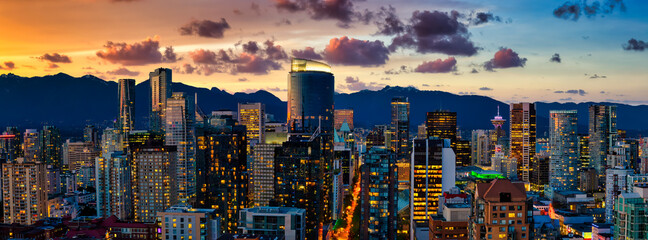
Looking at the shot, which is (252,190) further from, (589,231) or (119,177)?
A: (589,231)

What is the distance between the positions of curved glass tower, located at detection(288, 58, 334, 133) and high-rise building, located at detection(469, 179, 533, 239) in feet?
427

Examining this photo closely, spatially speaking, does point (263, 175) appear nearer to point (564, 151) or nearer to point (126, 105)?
point (564, 151)

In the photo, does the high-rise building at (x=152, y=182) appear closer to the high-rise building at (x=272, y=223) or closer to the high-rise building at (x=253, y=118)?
the high-rise building at (x=272, y=223)

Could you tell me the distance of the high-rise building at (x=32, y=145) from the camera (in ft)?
519

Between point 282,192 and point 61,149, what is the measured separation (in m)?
112

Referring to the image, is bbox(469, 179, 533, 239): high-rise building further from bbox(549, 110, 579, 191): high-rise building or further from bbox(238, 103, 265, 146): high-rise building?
bbox(238, 103, 265, 146): high-rise building

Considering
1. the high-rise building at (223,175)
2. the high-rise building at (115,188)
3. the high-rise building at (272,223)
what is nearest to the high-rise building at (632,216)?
the high-rise building at (272,223)

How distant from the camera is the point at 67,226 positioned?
7669cm

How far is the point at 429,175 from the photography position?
84.6 metres

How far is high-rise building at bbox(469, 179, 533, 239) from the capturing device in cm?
3903

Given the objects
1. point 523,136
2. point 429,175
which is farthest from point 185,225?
point 523,136

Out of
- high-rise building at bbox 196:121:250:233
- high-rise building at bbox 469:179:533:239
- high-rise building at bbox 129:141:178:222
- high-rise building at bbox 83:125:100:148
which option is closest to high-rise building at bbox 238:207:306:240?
high-rise building at bbox 469:179:533:239

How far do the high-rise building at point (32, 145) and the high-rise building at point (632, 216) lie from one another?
14916 centimetres

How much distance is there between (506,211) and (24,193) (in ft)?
253
